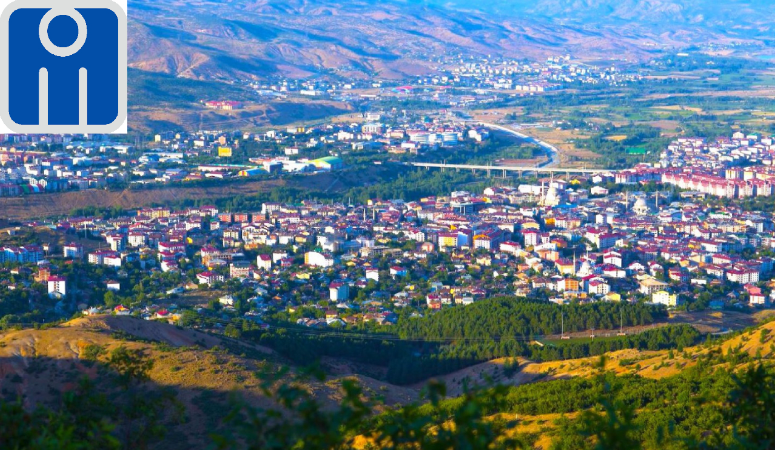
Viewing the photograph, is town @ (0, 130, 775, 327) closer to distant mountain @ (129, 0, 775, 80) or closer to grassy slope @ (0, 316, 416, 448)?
grassy slope @ (0, 316, 416, 448)

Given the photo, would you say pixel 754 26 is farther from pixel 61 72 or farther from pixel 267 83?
pixel 61 72

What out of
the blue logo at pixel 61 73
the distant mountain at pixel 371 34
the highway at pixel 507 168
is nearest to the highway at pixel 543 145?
the highway at pixel 507 168

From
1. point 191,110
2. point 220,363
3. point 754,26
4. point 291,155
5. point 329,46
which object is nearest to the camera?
point 220,363

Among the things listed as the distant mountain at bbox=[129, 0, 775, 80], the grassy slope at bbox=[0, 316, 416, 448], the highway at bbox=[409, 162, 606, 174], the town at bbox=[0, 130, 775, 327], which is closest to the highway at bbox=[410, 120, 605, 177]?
the highway at bbox=[409, 162, 606, 174]

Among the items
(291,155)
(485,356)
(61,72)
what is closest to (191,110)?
(291,155)

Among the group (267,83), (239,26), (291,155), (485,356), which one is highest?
(239,26)

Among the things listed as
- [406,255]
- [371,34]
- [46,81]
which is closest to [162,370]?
[406,255]

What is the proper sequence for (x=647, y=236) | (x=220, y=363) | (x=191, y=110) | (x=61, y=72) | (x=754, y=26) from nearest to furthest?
(x=220, y=363) → (x=647, y=236) → (x=61, y=72) → (x=191, y=110) → (x=754, y=26)

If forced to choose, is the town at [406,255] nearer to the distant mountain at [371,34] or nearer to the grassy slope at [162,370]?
the grassy slope at [162,370]
